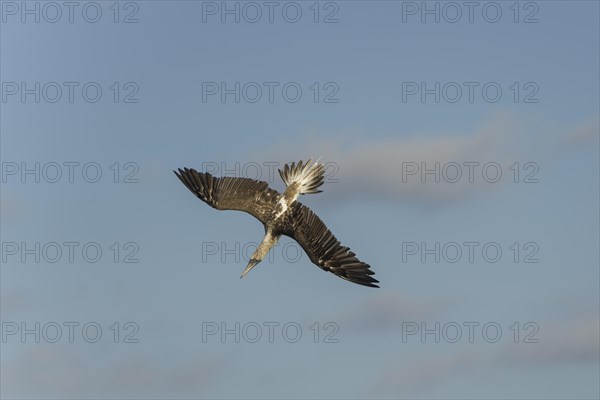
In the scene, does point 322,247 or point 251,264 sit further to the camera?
point 251,264

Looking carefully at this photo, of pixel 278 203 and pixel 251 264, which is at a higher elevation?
pixel 278 203

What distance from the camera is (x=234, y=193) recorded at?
49.4 m

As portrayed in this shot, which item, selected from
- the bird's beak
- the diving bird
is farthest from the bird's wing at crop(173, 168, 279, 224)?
the bird's beak

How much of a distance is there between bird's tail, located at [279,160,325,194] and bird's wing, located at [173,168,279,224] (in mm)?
671

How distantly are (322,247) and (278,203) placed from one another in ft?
7.27

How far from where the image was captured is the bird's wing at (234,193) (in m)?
49.2

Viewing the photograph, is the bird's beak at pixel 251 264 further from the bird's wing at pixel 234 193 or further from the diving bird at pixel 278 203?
the bird's wing at pixel 234 193

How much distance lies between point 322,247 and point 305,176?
2.58 meters

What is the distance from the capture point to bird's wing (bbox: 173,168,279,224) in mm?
49188

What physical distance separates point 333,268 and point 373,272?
135 cm

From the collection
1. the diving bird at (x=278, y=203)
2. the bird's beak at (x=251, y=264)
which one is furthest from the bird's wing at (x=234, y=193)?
the bird's beak at (x=251, y=264)

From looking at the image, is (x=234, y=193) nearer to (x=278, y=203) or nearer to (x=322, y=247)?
(x=278, y=203)

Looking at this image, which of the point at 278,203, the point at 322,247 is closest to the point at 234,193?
the point at 278,203

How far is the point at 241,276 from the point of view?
49031 mm
